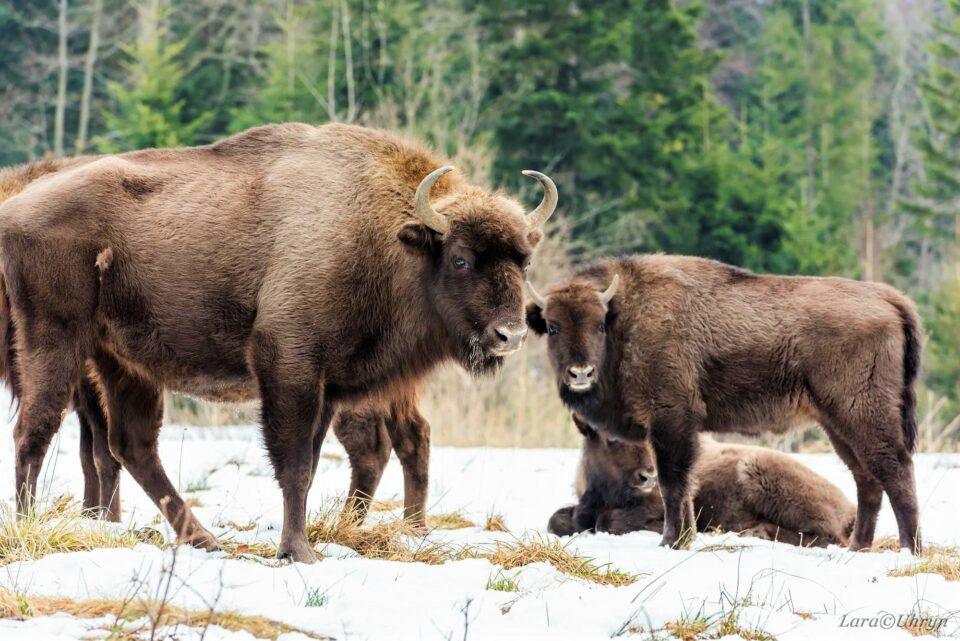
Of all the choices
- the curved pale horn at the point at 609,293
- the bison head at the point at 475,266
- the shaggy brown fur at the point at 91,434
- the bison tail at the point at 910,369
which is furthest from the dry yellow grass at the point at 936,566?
the shaggy brown fur at the point at 91,434

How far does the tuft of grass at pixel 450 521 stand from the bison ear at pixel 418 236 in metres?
2.19

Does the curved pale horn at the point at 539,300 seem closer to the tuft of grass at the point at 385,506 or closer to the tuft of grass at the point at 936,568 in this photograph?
the tuft of grass at the point at 385,506

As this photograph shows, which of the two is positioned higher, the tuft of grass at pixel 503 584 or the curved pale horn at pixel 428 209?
the curved pale horn at pixel 428 209

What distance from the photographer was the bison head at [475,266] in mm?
6754

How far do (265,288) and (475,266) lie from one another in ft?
3.86

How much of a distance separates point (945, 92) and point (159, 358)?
31.7 meters

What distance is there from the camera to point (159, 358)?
6922 millimetres

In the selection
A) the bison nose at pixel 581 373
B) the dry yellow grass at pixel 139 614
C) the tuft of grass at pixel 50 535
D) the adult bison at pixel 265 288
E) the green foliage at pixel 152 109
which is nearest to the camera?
the dry yellow grass at pixel 139 614

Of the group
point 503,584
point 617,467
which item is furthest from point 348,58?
point 503,584

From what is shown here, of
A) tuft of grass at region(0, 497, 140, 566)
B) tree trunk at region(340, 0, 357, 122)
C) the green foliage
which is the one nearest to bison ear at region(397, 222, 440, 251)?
tuft of grass at region(0, 497, 140, 566)

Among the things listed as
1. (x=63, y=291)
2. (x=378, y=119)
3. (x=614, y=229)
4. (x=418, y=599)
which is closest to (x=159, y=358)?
(x=63, y=291)

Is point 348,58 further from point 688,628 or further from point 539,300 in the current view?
point 688,628

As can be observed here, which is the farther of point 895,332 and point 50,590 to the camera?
point 895,332

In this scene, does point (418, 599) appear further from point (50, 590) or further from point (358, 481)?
point (358, 481)
